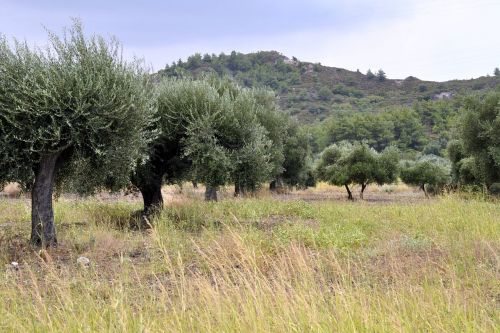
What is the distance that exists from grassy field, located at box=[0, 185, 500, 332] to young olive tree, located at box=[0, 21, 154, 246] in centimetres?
176

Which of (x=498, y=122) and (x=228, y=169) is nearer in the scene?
(x=228, y=169)

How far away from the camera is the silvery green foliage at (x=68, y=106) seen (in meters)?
10.2

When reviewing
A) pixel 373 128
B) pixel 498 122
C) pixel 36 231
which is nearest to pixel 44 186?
pixel 36 231

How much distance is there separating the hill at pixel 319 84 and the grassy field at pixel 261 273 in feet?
371

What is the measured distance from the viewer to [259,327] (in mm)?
3736

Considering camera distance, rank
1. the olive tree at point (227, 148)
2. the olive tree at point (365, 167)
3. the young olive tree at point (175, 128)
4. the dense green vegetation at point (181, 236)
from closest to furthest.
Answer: the dense green vegetation at point (181, 236), the olive tree at point (227, 148), the young olive tree at point (175, 128), the olive tree at point (365, 167)

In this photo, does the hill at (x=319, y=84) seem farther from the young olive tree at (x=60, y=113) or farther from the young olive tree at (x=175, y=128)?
the young olive tree at (x=60, y=113)

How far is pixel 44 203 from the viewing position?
36.5 feet

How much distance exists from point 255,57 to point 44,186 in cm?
17442

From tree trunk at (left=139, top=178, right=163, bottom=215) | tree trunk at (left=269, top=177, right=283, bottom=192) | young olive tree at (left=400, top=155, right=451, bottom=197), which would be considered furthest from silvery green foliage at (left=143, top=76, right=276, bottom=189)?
young olive tree at (left=400, top=155, right=451, bottom=197)

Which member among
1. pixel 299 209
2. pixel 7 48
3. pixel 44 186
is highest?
pixel 7 48

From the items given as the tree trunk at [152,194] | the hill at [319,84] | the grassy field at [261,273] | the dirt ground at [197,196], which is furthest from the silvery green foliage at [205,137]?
the hill at [319,84]

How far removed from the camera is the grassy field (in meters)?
4.09

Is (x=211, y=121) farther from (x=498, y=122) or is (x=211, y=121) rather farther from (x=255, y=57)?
(x=255, y=57)
